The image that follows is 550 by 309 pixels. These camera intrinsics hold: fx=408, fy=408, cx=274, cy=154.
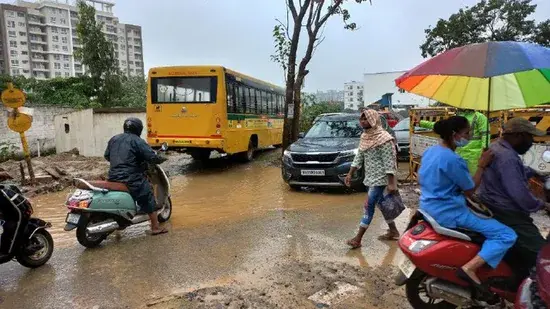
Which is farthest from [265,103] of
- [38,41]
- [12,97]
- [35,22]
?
[35,22]

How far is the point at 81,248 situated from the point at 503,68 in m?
5.19

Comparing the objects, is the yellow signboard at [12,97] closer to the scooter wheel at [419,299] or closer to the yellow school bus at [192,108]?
the yellow school bus at [192,108]

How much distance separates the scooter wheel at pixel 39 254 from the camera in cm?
445

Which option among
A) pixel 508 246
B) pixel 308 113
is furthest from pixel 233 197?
pixel 308 113

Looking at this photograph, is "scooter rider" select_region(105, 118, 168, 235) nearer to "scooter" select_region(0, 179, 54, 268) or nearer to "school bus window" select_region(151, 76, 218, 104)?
"scooter" select_region(0, 179, 54, 268)

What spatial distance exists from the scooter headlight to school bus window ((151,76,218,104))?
28.8ft

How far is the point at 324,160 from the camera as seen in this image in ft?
26.7

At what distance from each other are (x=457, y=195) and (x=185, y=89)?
9.28 metres

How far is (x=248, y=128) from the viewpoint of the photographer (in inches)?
530

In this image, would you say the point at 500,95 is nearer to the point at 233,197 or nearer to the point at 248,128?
the point at 233,197

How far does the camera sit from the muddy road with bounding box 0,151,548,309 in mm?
3725

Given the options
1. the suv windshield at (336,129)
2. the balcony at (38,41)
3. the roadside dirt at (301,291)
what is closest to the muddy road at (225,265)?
the roadside dirt at (301,291)

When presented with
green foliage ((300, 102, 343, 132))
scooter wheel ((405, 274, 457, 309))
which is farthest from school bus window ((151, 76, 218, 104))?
green foliage ((300, 102, 343, 132))

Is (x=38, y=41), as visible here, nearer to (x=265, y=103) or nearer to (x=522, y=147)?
(x=265, y=103)
